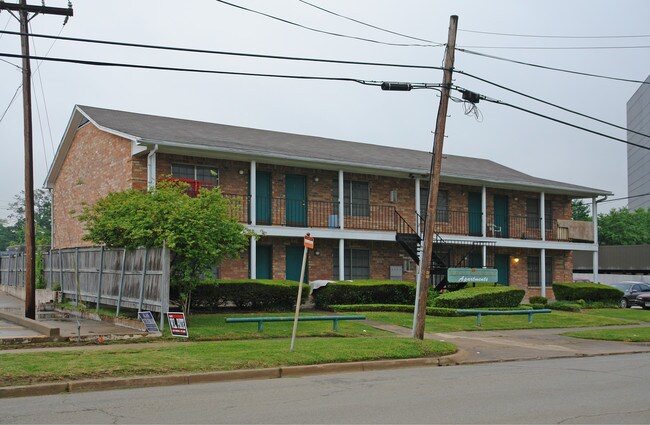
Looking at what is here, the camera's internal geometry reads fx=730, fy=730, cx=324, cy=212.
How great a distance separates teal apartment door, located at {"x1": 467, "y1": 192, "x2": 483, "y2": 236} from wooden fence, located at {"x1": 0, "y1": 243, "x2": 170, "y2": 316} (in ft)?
55.5

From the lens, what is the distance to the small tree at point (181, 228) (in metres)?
16.8

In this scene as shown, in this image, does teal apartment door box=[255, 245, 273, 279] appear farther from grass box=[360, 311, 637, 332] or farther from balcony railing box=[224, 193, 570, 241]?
grass box=[360, 311, 637, 332]

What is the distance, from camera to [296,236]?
2592 cm

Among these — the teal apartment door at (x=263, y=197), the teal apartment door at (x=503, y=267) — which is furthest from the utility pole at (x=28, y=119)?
the teal apartment door at (x=503, y=267)

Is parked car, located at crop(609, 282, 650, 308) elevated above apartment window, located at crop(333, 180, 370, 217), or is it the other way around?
apartment window, located at crop(333, 180, 370, 217)

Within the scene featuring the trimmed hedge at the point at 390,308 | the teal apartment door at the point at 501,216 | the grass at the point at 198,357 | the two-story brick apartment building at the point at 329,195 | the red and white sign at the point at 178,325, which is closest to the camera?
the grass at the point at 198,357

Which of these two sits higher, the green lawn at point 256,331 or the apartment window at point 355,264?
the apartment window at point 355,264

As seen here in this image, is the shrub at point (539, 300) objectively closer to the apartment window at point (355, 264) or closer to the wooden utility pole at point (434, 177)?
the apartment window at point (355, 264)

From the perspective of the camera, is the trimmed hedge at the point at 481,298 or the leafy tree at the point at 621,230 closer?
the trimmed hedge at the point at 481,298

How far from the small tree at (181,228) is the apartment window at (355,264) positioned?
996 centimetres

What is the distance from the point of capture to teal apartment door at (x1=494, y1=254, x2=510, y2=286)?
3298 centimetres

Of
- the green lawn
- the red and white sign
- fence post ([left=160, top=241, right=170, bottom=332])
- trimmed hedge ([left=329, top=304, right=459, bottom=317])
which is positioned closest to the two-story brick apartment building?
trimmed hedge ([left=329, top=304, right=459, bottom=317])

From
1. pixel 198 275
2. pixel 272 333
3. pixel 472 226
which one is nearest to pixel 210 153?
pixel 198 275

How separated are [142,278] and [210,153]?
7608mm
